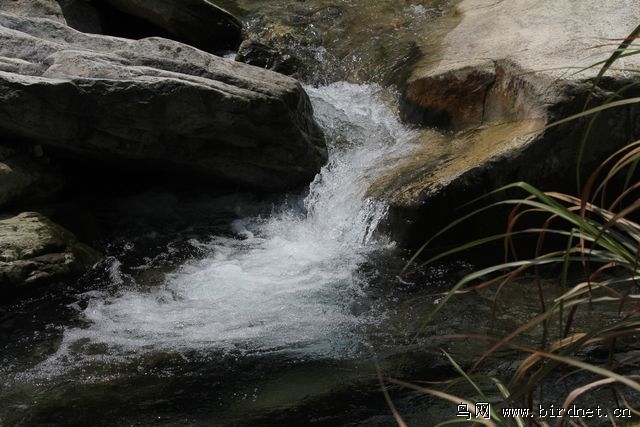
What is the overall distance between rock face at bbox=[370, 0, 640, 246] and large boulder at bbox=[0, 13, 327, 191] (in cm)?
112

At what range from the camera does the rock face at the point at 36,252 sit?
5.14 metres

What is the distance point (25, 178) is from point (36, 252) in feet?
2.91

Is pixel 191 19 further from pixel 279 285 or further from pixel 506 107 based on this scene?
pixel 279 285

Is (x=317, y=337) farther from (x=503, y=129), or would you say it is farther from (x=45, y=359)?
(x=503, y=129)

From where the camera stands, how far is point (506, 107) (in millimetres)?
6027

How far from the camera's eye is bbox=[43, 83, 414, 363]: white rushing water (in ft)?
14.4

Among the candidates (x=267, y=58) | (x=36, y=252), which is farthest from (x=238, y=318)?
(x=267, y=58)

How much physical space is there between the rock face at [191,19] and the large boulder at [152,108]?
1.67 meters

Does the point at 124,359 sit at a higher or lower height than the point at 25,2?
lower

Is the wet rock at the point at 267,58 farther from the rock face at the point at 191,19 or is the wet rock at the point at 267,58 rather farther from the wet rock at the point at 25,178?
the wet rock at the point at 25,178

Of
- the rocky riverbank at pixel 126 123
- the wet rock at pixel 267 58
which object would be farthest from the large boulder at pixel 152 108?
the wet rock at pixel 267 58

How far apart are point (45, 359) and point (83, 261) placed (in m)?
1.43

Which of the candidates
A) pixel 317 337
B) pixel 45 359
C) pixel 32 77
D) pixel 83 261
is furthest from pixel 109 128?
pixel 317 337

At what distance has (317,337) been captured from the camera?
171 inches
